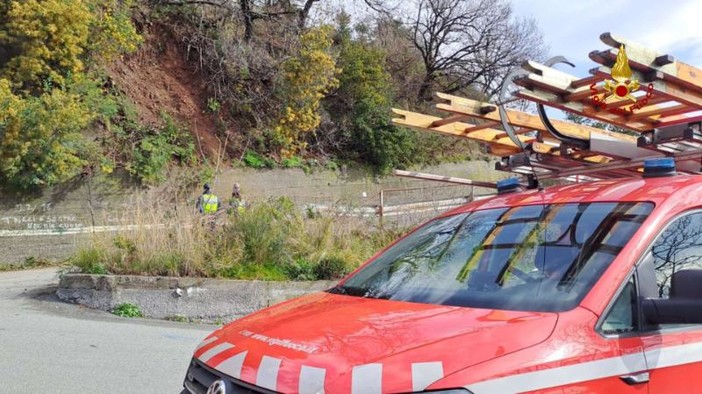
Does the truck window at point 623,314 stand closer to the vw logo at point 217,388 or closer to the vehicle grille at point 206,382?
the vehicle grille at point 206,382

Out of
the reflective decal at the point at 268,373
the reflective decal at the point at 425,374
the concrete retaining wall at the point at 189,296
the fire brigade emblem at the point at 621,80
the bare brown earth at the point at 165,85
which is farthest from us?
the bare brown earth at the point at 165,85

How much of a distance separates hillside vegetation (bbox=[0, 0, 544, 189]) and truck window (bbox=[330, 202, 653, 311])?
10485 millimetres

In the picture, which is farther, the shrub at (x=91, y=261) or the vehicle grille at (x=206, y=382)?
the shrub at (x=91, y=261)

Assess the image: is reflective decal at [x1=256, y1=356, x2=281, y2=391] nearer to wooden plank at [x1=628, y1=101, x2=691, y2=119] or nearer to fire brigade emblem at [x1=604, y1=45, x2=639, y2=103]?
fire brigade emblem at [x1=604, y1=45, x2=639, y2=103]

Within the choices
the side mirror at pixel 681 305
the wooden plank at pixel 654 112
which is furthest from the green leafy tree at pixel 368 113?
the side mirror at pixel 681 305

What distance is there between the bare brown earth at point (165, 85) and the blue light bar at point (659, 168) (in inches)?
706

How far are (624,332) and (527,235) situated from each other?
80 centimetres

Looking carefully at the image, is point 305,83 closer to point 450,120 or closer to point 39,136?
point 39,136

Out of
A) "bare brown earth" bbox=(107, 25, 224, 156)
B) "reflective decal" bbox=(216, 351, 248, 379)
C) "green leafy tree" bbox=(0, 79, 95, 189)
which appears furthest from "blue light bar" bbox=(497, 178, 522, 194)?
"bare brown earth" bbox=(107, 25, 224, 156)

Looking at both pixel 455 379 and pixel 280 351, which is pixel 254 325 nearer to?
pixel 280 351

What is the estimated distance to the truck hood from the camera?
2.12 m

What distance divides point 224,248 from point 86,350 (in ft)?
9.50

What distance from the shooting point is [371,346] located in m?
2.29

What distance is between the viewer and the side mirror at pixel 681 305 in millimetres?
2371
